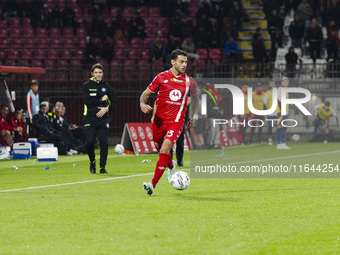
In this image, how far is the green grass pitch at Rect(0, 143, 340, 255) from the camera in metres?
7.29

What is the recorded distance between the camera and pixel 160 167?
11398mm

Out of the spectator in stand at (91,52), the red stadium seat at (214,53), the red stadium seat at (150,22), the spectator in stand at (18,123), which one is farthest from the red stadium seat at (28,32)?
the spectator in stand at (18,123)

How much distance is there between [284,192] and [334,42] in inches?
835

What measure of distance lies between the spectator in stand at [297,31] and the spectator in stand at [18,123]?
1422 cm

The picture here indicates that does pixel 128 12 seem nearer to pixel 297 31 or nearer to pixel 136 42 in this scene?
pixel 136 42

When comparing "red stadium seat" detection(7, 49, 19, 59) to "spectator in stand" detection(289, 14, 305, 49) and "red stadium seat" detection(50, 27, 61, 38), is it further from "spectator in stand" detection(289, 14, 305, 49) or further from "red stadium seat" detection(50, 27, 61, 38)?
"spectator in stand" detection(289, 14, 305, 49)

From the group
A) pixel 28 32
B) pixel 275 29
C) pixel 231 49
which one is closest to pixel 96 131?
pixel 231 49

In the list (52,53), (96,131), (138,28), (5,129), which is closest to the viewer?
(96,131)

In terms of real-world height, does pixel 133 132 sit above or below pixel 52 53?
below

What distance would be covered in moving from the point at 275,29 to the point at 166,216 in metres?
25.3

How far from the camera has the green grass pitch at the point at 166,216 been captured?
287 inches

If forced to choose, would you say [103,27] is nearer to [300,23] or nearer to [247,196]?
[300,23]

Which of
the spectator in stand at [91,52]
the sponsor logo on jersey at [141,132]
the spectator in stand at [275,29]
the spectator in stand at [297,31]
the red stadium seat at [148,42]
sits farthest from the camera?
the spectator in stand at [275,29]

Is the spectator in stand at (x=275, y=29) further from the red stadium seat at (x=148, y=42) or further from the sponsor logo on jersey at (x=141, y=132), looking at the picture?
the sponsor logo on jersey at (x=141, y=132)
